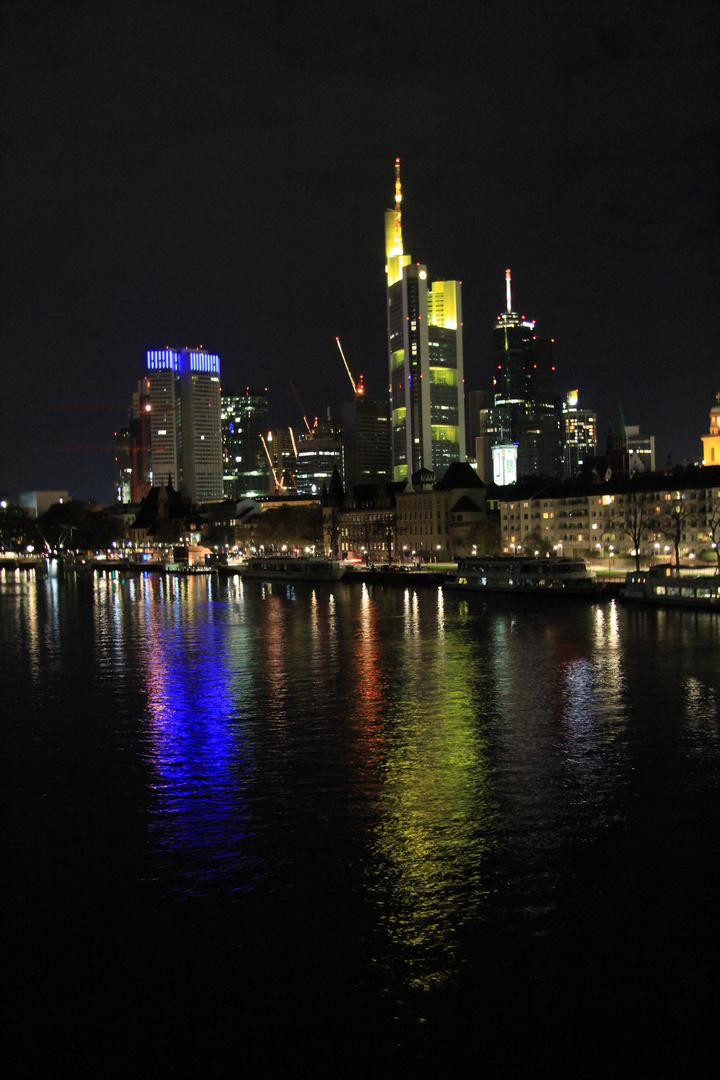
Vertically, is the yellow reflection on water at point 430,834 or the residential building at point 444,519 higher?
the residential building at point 444,519

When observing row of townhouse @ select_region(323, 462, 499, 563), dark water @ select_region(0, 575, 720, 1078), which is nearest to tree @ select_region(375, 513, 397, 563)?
row of townhouse @ select_region(323, 462, 499, 563)

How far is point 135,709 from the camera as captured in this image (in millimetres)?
30516

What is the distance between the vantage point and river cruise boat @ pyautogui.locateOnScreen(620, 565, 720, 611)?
2291 inches

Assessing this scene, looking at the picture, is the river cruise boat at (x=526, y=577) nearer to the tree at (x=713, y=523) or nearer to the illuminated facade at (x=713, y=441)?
the tree at (x=713, y=523)

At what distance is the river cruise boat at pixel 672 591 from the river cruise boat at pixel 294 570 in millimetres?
40110

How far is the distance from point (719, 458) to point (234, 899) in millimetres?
133640

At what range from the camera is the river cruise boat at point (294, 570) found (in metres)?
100

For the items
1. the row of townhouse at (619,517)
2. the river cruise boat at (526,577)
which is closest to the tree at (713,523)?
the row of townhouse at (619,517)

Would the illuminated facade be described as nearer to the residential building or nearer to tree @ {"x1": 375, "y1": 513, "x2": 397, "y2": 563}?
the residential building

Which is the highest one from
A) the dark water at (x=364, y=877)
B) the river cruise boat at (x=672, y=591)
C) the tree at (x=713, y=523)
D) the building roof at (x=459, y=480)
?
the building roof at (x=459, y=480)

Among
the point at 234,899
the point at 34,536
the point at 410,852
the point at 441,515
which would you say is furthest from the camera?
the point at 34,536

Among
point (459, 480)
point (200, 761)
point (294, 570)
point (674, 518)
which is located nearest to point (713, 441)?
point (459, 480)

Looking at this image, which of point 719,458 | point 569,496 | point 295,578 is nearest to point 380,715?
point 295,578

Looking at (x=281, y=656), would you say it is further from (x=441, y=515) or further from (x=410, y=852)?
(x=441, y=515)
